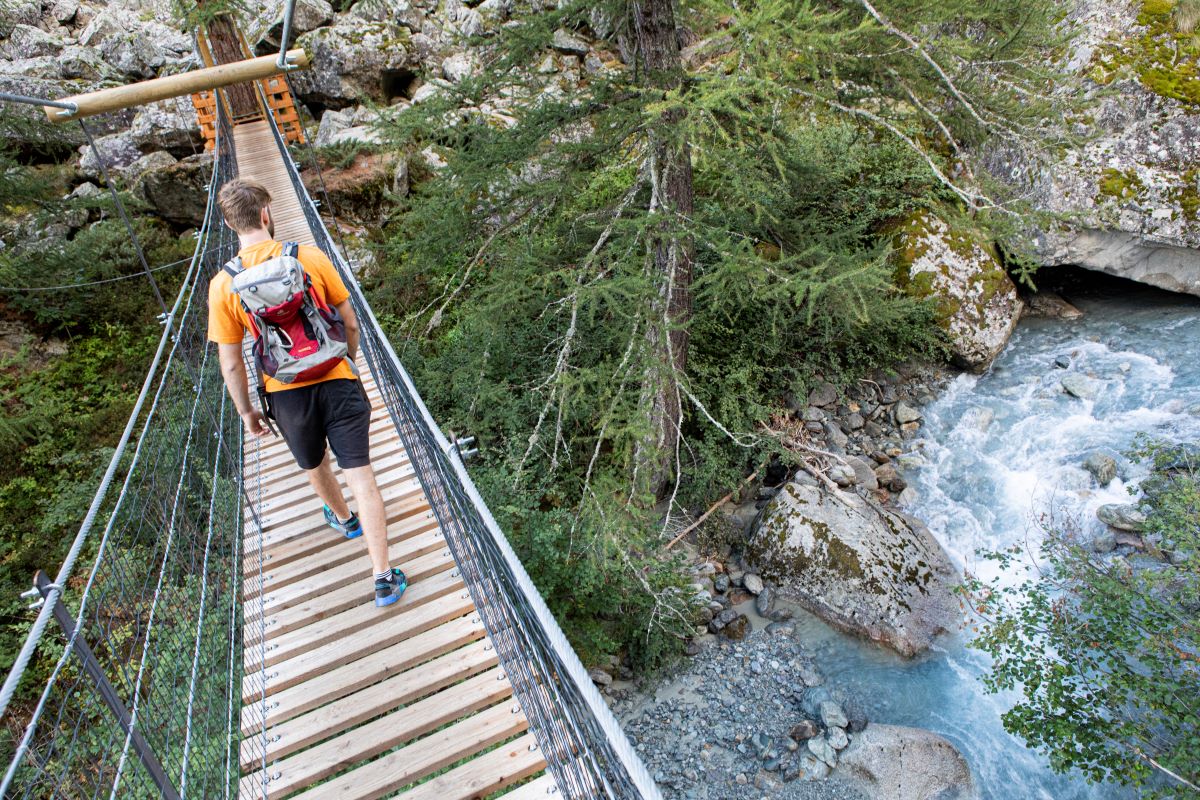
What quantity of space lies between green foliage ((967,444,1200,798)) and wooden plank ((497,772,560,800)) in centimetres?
362

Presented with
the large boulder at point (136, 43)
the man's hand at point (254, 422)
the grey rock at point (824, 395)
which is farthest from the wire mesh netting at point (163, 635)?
the large boulder at point (136, 43)

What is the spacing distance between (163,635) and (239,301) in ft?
9.39

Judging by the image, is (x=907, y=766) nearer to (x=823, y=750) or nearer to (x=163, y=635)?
(x=823, y=750)

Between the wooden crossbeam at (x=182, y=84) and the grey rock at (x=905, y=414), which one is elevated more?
the wooden crossbeam at (x=182, y=84)

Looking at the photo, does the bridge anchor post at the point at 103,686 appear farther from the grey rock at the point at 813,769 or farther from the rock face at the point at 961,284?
the rock face at the point at 961,284

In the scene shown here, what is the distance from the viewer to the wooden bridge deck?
2225 millimetres

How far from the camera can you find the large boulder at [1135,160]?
7.18 metres

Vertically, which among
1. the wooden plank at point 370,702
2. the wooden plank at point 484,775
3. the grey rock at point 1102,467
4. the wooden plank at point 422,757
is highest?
the wooden plank at point 370,702

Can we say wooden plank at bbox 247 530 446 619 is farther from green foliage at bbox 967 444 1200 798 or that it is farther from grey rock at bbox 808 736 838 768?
green foliage at bbox 967 444 1200 798

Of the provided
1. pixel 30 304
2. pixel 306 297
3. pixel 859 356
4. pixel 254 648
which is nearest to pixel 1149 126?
pixel 859 356

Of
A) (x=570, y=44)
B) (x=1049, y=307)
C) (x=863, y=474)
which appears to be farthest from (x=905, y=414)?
(x=570, y=44)

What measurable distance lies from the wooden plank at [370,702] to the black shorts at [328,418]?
2.94 feet

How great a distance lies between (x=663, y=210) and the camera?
4.46m

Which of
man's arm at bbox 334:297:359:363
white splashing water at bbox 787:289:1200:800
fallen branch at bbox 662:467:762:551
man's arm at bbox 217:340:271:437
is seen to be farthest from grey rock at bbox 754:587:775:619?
man's arm at bbox 217:340:271:437
